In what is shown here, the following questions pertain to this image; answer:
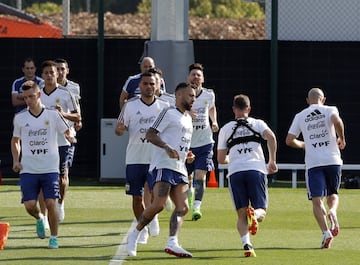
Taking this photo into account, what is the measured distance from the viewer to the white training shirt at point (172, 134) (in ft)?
45.8

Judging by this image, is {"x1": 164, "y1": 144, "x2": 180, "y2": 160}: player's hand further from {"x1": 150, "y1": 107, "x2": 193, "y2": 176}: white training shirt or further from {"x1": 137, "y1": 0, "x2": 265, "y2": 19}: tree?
{"x1": 137, "y1": 0, "x2": 265, "y2": 19}: tree

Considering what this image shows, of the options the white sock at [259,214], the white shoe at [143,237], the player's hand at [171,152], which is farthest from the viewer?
the white shoe at [143,237]

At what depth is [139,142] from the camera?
15430 mm

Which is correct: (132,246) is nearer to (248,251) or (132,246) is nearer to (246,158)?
(248,251)

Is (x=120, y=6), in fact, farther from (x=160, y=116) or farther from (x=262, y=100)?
(x=160, y=116)

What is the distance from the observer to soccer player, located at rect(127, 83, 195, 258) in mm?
13898

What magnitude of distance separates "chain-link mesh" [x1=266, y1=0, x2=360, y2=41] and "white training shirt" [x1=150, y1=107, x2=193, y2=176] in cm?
1166

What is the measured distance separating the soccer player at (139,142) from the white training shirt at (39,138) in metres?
0.90

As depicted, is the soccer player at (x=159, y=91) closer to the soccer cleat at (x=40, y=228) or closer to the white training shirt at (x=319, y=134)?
the white training shirt at (x=319, y=134)

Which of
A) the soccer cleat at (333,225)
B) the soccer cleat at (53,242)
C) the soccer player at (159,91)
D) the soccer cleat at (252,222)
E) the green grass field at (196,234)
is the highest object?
the soccer player at (159,91)

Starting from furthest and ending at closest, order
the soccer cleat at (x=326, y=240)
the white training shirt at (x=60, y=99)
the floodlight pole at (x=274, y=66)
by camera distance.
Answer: the floodlight pole at (x=274, y=66), the white training shirt at (x=60, y=99), the soccer cleat at (x=326, y=240)

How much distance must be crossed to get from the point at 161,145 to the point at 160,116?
35 cm

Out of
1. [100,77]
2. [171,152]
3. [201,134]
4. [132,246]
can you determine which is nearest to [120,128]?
[171,152]

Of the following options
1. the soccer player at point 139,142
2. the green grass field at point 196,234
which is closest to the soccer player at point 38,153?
the green grass field at point 196,234
